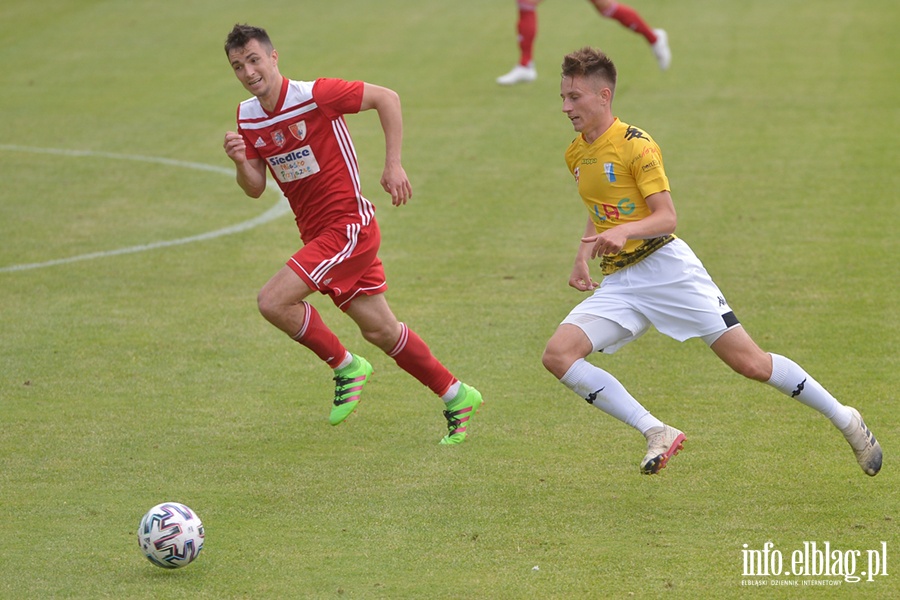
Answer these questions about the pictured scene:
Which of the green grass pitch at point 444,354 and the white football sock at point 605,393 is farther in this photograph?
the white football sock at point 605,393

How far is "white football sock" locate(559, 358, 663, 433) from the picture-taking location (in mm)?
6168

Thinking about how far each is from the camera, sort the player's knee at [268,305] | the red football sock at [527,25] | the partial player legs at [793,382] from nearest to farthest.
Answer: the partial player legs at [793,382] → the player's knee at [268,305] → the red football sock at [527,25]

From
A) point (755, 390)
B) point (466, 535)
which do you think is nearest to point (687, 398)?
point (755, 390)

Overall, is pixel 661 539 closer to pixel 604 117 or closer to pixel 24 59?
pixel 604 117

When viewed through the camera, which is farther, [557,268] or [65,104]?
[65,104]

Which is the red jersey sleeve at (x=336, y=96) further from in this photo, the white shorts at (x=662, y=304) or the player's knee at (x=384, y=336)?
the white shorts at (x=662, y=304)

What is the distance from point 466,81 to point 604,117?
12.1 metres

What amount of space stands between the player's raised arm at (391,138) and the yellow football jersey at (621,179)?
954mm

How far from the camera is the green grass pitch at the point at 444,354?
219 inches

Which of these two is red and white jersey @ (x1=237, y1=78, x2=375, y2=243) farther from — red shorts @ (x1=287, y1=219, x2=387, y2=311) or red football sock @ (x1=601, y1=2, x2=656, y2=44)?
red football sock @ (x1=601, y1=2, x2=656, y2=44)

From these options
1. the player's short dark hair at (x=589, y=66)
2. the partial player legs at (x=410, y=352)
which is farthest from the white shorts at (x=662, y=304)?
the partial player legs at (x=410, y=352)

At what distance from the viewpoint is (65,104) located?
1686cm

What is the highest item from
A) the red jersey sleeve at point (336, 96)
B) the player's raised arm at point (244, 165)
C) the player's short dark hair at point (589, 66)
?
the player's short dark hair at point (589, 66)
